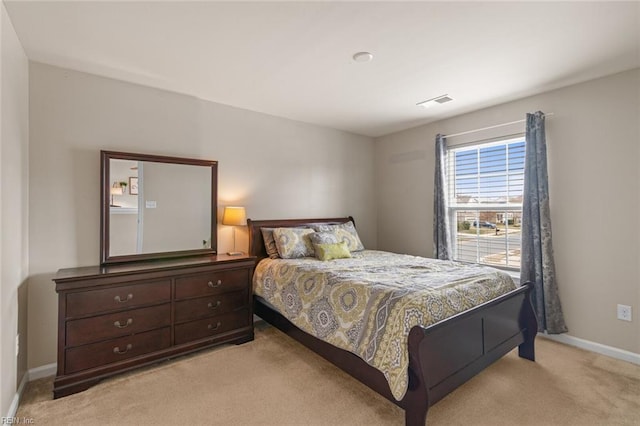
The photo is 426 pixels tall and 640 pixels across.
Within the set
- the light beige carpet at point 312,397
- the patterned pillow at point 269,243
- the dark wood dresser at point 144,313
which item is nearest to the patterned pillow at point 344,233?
the patterned pillow at point 269,243

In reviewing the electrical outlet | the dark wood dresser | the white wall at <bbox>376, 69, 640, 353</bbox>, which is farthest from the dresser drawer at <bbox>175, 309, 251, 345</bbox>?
the electrical outlet

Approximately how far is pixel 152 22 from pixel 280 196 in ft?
7.34

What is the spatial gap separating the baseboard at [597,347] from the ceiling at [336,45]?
94.3 inches

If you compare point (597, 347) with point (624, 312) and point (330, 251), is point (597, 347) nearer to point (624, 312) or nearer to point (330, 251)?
point (624, 312)

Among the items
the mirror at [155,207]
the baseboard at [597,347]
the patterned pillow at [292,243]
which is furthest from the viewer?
the patterned pillow at [292,243]

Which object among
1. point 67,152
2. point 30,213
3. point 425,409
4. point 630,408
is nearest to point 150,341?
point 30,213

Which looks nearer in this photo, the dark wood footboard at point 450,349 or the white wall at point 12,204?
the dark wood footboard at point 450,349

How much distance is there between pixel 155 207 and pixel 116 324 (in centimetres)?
109

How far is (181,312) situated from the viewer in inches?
100

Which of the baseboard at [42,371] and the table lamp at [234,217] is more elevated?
the table lamp at [234,217]

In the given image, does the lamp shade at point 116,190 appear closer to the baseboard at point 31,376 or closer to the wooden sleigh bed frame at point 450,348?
the baseboard at point 31,376

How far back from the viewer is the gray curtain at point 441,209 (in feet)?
12.4

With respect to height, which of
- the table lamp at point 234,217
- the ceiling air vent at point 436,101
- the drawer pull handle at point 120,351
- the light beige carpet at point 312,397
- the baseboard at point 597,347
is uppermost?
the ceiling air vent at point 436,101

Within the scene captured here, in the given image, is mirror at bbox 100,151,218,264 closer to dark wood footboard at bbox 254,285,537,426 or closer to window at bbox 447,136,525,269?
dark wood footboard at bbox 254,285,537,426
